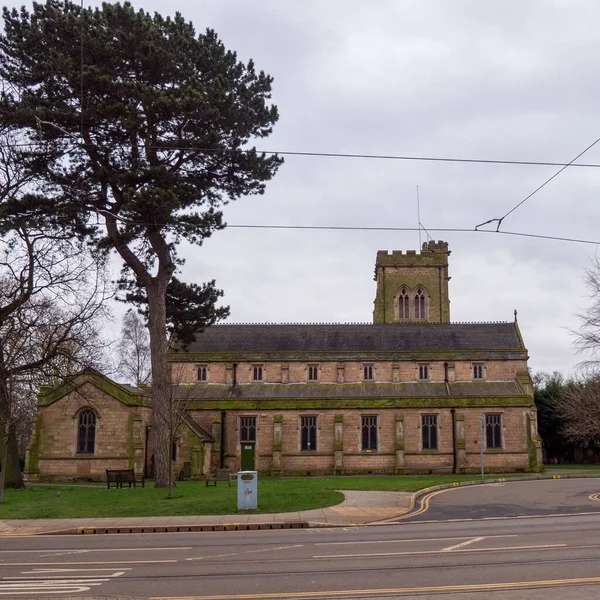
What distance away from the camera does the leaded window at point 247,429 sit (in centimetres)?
4478

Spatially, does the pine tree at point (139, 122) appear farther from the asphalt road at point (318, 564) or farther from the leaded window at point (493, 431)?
the leaded window at point (493, 431)

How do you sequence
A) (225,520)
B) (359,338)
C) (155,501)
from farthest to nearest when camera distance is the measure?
(359,338)
(155,501)
(225,520)

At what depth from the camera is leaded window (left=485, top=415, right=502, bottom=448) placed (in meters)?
44.3

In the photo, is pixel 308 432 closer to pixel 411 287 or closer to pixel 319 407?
pixel 319 407

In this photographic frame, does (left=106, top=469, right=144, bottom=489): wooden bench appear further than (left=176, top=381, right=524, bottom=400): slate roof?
No

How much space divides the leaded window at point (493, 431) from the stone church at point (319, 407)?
65 millimetres

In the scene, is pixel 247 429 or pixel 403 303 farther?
pixel 403 303

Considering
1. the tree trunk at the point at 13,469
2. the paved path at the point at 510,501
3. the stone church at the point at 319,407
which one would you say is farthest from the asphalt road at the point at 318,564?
the stone church at the point at 319,407

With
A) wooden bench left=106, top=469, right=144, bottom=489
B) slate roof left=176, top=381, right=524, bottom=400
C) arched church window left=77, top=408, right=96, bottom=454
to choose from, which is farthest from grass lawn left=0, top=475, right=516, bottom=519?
slate roof left=176, top=381, right=524, bottom=400

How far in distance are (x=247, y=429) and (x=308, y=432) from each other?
13.1 feet

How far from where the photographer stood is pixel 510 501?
2486cm

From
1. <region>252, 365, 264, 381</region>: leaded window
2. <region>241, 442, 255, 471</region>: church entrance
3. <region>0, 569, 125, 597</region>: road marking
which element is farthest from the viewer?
<region>252, 365, 264, 381</region>: leaded window

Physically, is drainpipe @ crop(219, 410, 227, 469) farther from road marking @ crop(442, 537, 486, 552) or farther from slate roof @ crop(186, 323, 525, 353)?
road marking @ crop(442, 537, 486, 552)

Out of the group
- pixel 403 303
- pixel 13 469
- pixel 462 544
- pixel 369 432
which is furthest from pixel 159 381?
pixel 403 303
